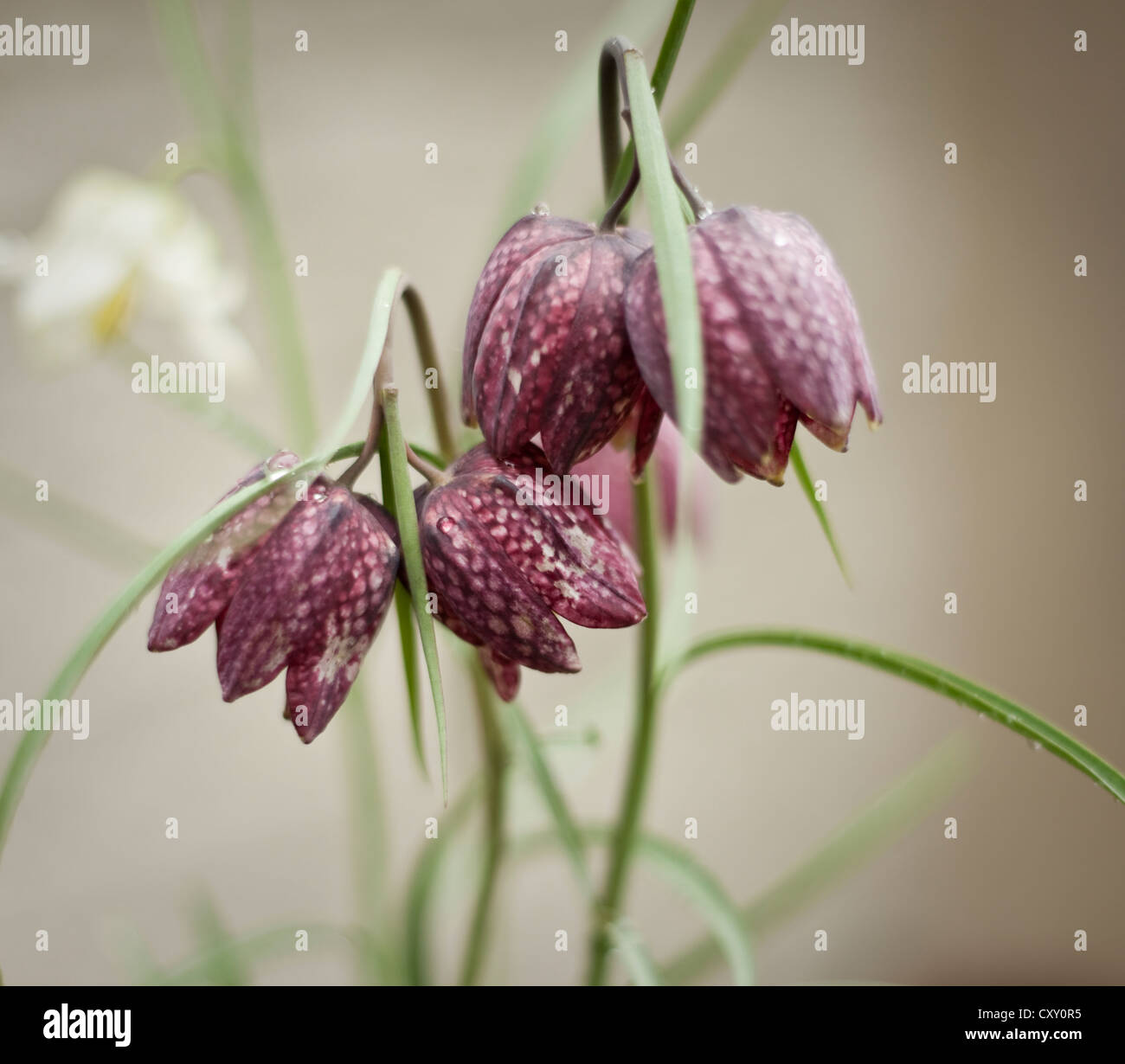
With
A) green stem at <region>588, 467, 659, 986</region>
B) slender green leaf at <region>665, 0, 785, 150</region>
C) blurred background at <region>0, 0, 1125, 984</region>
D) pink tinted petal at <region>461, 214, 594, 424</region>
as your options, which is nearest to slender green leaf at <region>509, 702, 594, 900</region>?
green stem at <region>588, 467, 659, 986</region>

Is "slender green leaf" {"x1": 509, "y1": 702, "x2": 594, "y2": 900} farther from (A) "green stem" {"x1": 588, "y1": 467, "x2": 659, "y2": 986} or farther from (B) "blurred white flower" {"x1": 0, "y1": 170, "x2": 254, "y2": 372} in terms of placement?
(B) "blurred white flower" {"x1": 0, "y1": 170, "x2": 254, "y2": 372}

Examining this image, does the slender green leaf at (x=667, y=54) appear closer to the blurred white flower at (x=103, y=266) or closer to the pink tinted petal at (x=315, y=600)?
the pink tinted petal at (x=315, y=600)

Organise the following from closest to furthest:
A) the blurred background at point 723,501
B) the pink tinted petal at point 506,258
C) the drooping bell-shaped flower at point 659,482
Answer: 1. the pink tinted petal at point 506,258
2. the drooping bell-shaped flower at point 659,482
3. the blurred background at point 723,501

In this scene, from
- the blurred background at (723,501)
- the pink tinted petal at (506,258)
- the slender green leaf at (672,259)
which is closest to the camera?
the slender green leaf at (672,259)

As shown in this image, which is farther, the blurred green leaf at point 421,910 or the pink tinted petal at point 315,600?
the blurred green leaf at point 421,910

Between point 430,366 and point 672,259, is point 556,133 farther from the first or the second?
point 672,259

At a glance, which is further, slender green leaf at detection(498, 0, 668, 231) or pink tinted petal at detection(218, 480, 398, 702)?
slender green leaf at detection(498, 0, 668, 231)

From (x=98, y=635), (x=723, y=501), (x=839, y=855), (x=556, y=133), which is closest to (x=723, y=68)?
(x=556, y=133)

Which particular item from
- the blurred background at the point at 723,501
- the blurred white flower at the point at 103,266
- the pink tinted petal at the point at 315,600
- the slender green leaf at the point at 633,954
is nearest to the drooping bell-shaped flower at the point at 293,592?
the pink tinted petal at the point at 315,600

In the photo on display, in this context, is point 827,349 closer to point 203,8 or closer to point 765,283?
point 765,283
